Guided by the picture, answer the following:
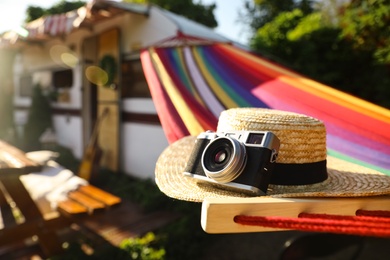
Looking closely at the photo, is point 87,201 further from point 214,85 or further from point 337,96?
point 337,96

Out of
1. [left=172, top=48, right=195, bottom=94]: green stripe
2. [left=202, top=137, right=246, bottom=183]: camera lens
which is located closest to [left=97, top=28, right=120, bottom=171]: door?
[left=172, top=48, right=195, bottom=94]: green stripe

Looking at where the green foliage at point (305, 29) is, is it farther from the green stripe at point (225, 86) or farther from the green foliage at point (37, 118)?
the green foliage at point (37, 118)

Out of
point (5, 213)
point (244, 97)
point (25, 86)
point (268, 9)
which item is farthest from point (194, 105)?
point (268, 9)

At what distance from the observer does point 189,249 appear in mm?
2977

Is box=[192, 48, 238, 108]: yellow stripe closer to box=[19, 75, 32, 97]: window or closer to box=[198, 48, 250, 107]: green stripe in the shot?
box=[198, 48, 250, 107]: green stripe

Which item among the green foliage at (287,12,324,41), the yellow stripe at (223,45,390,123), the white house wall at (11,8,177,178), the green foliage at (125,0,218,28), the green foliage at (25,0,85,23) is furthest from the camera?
the green foliage at (125,0,218,28)

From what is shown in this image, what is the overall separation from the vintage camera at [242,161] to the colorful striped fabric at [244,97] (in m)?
0.64

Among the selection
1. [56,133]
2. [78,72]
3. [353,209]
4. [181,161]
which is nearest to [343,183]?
[353,209]

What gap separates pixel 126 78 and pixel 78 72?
1.71 m

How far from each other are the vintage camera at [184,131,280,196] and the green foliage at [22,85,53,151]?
7679 mm

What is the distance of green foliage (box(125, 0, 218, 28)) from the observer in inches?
559

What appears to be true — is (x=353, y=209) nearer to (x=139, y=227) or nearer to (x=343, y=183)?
(x=343, y=183)

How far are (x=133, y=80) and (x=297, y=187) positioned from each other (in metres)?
4.86

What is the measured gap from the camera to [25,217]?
282 cm
